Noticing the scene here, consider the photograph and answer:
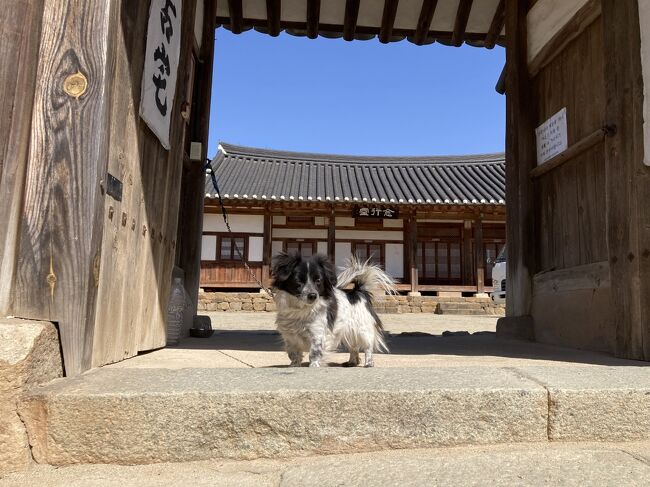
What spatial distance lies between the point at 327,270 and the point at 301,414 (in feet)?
5.50

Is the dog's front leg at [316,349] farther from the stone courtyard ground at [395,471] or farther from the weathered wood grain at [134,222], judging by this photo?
the stone courtyard ground at [395,471]

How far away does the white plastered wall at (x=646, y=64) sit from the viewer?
294 cm

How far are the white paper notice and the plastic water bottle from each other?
3.86 metres

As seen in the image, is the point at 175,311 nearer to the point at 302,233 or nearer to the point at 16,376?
the point at 16,376

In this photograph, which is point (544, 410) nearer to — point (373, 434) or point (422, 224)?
point (373, 434)

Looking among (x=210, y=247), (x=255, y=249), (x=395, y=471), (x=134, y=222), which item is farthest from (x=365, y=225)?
(x=395, y=471)

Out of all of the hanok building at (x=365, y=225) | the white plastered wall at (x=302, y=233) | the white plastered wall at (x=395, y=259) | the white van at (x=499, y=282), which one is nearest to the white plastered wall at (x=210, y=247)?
the hanok building at (x=365, y=225)

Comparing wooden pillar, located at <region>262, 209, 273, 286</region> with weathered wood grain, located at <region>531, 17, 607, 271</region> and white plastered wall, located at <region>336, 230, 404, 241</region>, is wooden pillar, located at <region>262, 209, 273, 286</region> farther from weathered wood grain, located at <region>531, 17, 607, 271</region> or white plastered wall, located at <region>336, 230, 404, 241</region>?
weathered wood grain, located at <region>531, 17, 607, 271</region>

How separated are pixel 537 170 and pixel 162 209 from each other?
375 centimetres

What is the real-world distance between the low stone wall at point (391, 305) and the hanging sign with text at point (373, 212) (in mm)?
3242

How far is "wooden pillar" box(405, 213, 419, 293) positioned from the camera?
17.4 m

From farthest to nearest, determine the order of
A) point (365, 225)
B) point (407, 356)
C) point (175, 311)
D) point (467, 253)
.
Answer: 1. point (365, 225)
2. point (467, 253)
3. point (175, 311)
4. point (407, 356)

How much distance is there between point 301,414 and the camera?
5.48 feet

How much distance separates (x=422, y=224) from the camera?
61.8 feet
